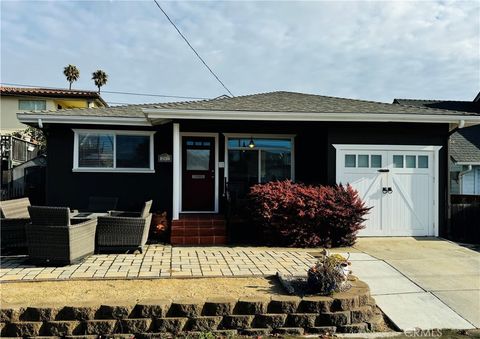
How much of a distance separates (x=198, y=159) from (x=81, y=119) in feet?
10.0

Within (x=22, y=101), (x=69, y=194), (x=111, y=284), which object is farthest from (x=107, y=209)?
(x=22, y=101)

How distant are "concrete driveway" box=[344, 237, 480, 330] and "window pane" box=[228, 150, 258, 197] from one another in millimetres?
3515

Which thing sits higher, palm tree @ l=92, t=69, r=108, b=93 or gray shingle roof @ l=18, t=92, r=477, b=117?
palm tree @ l=92, t=69, r=108, b=93

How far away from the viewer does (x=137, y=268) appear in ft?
→ 19.0

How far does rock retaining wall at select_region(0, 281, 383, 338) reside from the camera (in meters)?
4.02

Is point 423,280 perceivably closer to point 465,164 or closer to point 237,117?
point 237,117

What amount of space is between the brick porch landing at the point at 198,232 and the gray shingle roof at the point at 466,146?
9.61 meters

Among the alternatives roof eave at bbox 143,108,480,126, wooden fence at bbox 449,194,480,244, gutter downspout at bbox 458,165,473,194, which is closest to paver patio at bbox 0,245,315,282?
roof eave at bbox 143,108,480,126

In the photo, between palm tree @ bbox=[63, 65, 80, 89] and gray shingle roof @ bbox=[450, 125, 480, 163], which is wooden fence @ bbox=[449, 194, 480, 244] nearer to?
gray shingle roof @ bbox=[450, 125, 480, 163]

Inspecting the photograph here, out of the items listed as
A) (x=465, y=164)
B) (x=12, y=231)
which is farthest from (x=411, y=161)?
(x=12, y=231)

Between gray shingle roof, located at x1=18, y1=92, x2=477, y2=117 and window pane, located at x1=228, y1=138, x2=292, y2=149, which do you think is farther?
window pane, located at x1=228, y1=138, x2=292, y2=149

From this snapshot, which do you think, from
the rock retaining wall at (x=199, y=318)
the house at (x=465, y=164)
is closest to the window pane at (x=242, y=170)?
the rock retaining wall at (x=199, y=318)

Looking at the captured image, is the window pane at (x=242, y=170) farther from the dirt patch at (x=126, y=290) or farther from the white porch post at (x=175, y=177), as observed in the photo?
the dirt patch at (x=126, y=290)

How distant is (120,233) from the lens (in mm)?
6703
